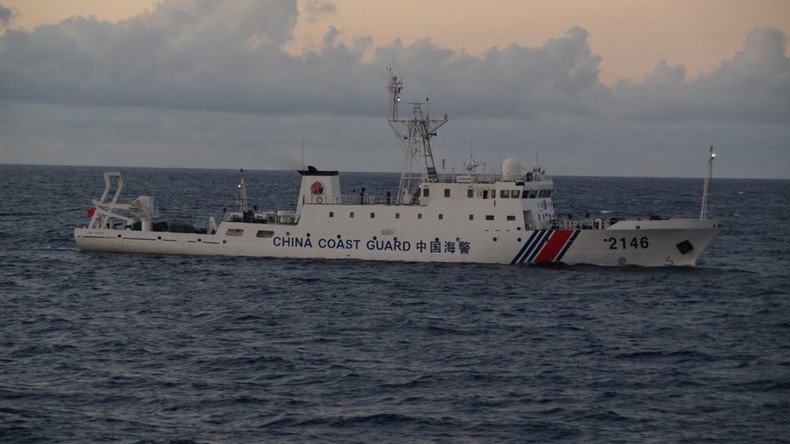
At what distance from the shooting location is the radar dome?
53.5m

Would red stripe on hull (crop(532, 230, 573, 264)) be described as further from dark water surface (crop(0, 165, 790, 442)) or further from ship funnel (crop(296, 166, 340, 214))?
ship funnel (crop(296, 166, 340, 214))

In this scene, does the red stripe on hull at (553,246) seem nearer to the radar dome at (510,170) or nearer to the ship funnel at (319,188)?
the radar dome at (510,170)

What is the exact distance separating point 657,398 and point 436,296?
57.0 feet

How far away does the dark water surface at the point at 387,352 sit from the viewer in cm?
2575

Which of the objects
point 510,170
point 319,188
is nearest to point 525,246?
point 510,170

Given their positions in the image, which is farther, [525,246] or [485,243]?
[485,243]

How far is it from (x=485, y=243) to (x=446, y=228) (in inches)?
90.8

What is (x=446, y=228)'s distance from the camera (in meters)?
52.9

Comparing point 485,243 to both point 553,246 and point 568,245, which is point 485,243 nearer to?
point 553,246

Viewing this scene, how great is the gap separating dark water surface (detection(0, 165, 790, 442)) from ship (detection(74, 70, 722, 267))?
124 cm

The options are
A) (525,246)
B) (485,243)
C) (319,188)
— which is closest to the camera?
(525,246)

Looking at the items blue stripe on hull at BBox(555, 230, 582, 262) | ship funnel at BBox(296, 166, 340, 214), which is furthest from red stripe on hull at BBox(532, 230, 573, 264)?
ship funnel at BBox(296, 166, 340, 214)

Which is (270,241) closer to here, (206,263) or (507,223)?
(206,263)

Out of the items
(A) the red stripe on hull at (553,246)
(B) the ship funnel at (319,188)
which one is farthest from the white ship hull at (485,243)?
(B) the ship funnel at (319,188)
